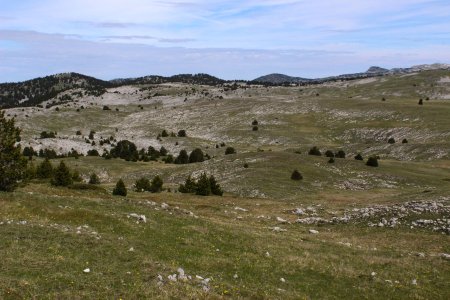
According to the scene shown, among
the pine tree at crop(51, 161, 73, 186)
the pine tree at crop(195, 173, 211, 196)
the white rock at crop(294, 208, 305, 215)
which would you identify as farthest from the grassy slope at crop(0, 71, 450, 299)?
the pine tree at crop(51, 161, 73, 186)

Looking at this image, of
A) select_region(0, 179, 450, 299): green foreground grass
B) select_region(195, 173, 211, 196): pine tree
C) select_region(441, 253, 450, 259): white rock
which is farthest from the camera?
select_region(195, 173, 211, 196): pine tree

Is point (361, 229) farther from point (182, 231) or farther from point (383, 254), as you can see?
point (182, 231)

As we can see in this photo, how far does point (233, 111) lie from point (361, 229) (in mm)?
118858

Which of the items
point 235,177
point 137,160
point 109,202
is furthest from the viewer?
point 137,160

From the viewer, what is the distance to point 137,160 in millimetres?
87125

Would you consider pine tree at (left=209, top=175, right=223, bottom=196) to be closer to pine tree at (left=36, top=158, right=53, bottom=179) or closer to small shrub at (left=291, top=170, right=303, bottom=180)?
small shrub at (left=291, top=170, right=303, bottom=180)

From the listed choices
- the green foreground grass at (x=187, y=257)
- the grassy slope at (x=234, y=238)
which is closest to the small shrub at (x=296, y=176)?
the grassy slope at (x=234, y=238)

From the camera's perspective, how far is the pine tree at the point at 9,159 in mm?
33000

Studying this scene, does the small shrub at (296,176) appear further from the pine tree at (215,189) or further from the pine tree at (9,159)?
the pine tree at (9,159)

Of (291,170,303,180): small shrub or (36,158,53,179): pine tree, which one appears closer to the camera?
(36,158,53,179): pine tree

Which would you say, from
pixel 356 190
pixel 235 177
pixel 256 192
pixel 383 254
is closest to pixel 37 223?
pixel 383 254

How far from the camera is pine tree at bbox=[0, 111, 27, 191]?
33000mm

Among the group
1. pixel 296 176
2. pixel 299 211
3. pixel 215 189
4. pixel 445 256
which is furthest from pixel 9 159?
pixel 296 176

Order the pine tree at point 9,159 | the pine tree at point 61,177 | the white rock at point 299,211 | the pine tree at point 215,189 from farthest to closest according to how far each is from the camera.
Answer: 1. the pine tree at point 215,189
2. the pine tree at point 61,177
3. the white rock at point 299,211
4. the pine tree at point 9,159
